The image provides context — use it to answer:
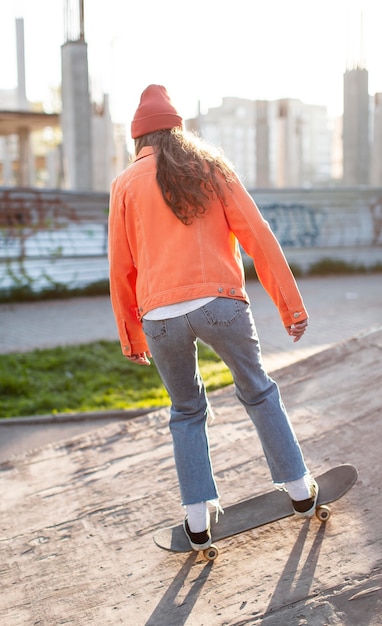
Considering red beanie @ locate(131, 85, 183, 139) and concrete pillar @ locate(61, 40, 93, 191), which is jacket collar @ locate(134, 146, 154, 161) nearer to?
red beanie @ locate(131, 85, 183, 139)

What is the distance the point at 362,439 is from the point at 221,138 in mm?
70290

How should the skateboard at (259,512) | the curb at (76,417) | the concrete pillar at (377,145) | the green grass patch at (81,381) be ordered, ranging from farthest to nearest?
the concrete pillar at (377,145) → the green grass patch at (81,381) → the curb at (76,417) → the skateboard at (259,512)

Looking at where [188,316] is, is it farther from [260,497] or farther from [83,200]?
[83,200]

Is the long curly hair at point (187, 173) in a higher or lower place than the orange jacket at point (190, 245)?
higher

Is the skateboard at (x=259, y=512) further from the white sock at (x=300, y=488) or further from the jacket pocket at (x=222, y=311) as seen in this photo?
the jacket pocket at (x=222, y=311)

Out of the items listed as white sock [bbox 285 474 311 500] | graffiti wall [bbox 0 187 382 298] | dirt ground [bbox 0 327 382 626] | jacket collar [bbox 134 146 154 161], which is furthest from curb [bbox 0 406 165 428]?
graffiti wall [bbox 0 187 382 298]

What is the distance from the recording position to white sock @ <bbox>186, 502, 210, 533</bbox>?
9.84 ft

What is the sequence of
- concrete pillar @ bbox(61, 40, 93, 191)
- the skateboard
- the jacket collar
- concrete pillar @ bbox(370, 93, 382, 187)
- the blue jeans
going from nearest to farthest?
1. the blue jeans
2. the jacket collar
3. the skateboard
4. concrete pillar @ bbox(61, 40, 93, 191)
5. concrete pillar @ bbox(370, 93, 382, 187)

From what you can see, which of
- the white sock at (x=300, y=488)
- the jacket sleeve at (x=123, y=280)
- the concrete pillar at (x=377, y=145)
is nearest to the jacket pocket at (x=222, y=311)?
the jacket sleeve at (x=123, y=280)

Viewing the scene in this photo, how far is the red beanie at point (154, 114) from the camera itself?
9.39ft

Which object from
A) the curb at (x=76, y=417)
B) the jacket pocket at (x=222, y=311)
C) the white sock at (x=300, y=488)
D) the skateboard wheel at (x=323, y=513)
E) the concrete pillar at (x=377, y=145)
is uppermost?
the concrete pillar at (x=377, y=145)

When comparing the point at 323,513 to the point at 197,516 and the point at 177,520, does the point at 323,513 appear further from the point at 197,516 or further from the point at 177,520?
the point at 177,520

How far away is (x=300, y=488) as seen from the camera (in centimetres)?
304

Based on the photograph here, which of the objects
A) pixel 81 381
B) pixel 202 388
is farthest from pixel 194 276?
pixel 81 381
